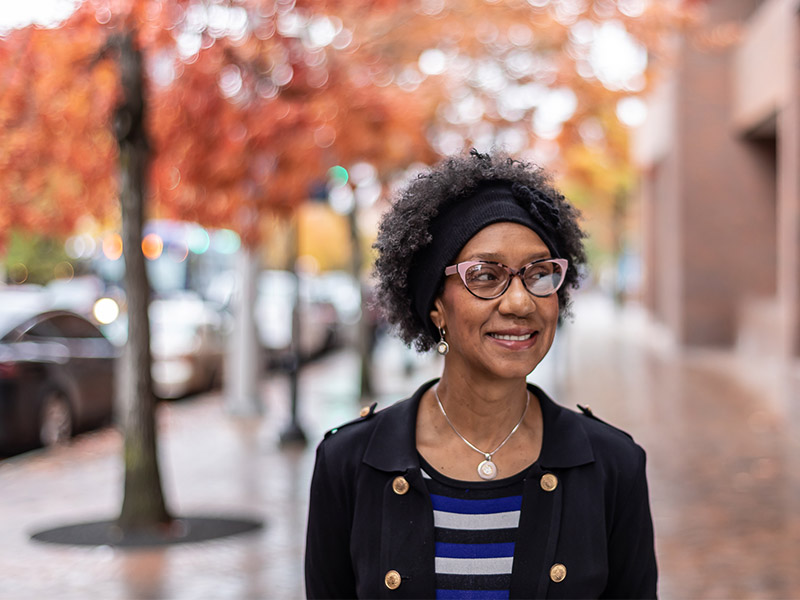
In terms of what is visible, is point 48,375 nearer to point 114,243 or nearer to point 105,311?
point 114,243

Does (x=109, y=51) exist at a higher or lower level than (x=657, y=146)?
lower

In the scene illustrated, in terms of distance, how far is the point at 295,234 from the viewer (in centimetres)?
1677

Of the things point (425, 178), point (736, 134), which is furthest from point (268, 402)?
point (425, 178)

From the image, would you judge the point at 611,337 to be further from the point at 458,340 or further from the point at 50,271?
the point at 458,340

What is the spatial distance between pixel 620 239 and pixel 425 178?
215ft

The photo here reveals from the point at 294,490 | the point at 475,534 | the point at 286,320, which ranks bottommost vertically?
the point at 294,490

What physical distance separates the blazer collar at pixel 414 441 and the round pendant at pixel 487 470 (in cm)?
10

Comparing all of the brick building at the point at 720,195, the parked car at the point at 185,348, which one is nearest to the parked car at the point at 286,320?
the parked car at the point at 185,348

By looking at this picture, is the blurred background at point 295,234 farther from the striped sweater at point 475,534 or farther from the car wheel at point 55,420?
the striped sweater at point 475,534

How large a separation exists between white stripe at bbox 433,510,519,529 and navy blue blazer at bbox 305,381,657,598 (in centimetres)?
3

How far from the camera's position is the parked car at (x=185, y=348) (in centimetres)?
1959

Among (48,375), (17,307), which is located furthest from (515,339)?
(17,307)

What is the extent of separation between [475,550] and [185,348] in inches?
689

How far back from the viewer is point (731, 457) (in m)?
12.6
